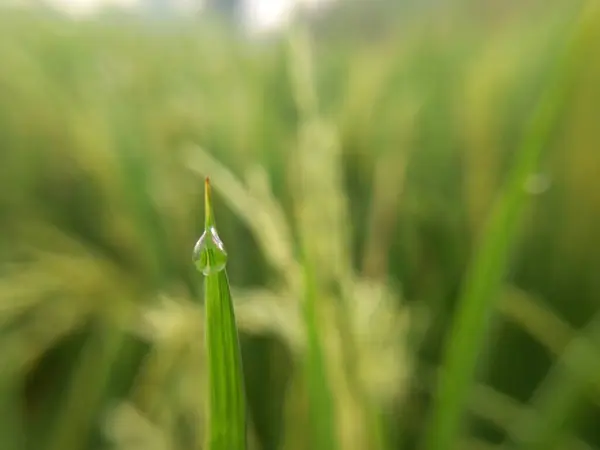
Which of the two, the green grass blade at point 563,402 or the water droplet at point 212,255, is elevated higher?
the green grass blade at point 563,402

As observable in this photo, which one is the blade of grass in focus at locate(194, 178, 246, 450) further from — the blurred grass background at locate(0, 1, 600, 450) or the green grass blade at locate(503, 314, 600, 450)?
the green grass blade at locate(503, 314, 600, 450)

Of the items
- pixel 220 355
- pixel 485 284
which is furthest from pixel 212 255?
pixel 485 284

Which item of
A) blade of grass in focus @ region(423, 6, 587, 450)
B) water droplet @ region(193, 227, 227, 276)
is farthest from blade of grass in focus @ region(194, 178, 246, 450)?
blade of grass in focus @ region(423, 6, 587, 450)

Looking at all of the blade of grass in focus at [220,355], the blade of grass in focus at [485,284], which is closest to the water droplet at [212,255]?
the blade of grass in focus at [220,355]

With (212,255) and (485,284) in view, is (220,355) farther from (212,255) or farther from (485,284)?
(485,284)

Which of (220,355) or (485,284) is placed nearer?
(220,355)

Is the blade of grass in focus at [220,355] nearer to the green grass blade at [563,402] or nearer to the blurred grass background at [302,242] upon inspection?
the blurred grass background at [302,242]
